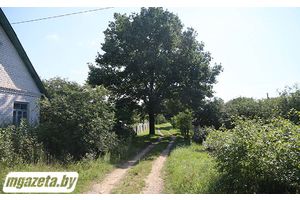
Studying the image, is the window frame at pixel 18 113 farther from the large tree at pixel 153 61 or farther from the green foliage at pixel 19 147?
the large tree at pixel 153 61

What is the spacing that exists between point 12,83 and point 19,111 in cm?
187

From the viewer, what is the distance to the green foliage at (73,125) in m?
14.3

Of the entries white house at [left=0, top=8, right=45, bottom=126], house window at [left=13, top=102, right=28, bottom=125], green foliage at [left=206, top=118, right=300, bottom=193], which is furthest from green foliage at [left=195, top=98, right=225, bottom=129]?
green foliage at [left=206, top=118, right=300, bottom=193]

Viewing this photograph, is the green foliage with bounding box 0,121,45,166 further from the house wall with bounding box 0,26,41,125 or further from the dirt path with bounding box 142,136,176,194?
the dirt path with bounding box 142,136,176,194

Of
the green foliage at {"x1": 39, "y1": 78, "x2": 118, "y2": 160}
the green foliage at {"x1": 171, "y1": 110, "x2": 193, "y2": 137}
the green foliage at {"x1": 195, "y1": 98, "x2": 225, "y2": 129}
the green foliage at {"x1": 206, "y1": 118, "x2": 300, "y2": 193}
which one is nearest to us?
the green foliage at {"x1": 206, "y1": 118, "x2": 300, "y2": 193}

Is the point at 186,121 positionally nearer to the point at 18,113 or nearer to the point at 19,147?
the point at 18,113

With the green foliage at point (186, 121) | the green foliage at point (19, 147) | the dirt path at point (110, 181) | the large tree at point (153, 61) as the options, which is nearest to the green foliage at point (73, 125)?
the green foliage at point (19, 147)

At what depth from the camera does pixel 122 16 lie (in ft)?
105

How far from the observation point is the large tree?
2892cm

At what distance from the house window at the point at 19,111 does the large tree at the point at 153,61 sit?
13.1 metres

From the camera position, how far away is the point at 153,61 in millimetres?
27859

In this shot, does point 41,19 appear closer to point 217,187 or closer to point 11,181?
point 11,181

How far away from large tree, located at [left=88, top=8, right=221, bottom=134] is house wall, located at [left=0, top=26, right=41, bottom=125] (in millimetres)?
12974

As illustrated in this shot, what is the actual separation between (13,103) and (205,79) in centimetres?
2039
